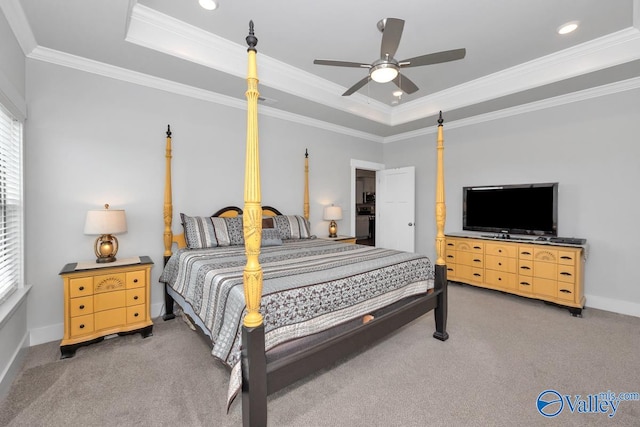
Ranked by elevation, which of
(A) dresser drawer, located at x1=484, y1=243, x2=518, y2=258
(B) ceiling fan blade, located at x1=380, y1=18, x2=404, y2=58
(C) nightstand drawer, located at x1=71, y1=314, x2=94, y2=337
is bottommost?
(C) nightstand drawer, located at x1=71, y1=314, x2=94, y2=337

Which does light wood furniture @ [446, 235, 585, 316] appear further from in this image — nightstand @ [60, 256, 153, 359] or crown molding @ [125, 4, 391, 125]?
nightstand @ [60, 256, 153, 359]

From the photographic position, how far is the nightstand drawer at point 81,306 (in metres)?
2.39

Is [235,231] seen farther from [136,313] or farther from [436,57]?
[436,57]

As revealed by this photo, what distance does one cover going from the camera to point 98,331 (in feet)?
8.25

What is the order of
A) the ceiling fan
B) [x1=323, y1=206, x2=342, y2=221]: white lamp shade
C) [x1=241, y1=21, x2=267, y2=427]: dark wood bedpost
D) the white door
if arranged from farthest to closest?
the white door → [x1=323, y1=206, x2=342, y2=221]: white lamp shade → the ceiling fan → [x1=241, y1=21, x2=267, y2=427]: dark wood bedpost

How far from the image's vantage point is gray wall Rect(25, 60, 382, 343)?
2641mm

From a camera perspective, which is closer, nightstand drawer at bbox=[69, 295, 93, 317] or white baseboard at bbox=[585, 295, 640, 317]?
nightstand drawer at bbox=[69, 295, 93, 317]

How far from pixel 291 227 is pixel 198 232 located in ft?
4.11

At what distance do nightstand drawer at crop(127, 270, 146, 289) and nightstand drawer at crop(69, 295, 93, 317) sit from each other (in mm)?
299

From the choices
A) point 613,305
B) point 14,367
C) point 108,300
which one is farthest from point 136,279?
point 613,305

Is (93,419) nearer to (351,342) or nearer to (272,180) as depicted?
(351,342)

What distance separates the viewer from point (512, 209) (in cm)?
406

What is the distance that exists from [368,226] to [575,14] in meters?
7.38

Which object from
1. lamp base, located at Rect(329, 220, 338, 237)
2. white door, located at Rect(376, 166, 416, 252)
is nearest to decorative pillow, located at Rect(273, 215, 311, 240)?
lamp base, located at Rect(329, 220, 338, 237)
